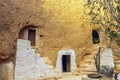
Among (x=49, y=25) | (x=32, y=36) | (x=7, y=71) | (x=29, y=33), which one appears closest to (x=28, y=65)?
(x=7, y=71)

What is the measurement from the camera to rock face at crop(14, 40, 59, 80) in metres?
10.4

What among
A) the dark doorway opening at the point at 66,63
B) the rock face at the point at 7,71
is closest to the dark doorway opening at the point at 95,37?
the dark doorway opening at the point at 66,63

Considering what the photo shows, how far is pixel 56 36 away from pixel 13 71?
3.53 metres

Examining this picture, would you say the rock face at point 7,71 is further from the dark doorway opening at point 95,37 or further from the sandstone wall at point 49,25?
the dark doorway opening at point 95,37

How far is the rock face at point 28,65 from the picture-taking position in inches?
410

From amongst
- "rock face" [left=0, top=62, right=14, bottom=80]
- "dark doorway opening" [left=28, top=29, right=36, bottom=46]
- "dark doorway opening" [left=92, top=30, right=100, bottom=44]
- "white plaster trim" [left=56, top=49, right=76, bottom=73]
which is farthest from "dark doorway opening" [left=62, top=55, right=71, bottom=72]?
"rock face" [left=0, top=62, right=14, bottom=80]

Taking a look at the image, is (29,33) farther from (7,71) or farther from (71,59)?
(71,59)

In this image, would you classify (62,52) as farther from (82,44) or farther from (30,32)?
(30,32)

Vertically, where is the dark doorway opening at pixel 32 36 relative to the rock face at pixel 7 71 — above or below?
above

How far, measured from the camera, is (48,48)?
1180 centimetres

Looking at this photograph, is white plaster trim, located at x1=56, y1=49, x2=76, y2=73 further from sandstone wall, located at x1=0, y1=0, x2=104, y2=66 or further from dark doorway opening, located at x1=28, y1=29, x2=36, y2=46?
dark doorway opening, located at x1=28, y1=29, x2=36, y2=46

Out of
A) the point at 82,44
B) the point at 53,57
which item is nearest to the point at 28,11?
the point at 53,57

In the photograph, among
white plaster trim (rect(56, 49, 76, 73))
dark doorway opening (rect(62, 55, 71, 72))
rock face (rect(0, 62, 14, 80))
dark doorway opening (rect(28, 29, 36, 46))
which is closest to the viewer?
rock face (rect(0, 62, 14, 80))

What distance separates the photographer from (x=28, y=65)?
10773 mm
